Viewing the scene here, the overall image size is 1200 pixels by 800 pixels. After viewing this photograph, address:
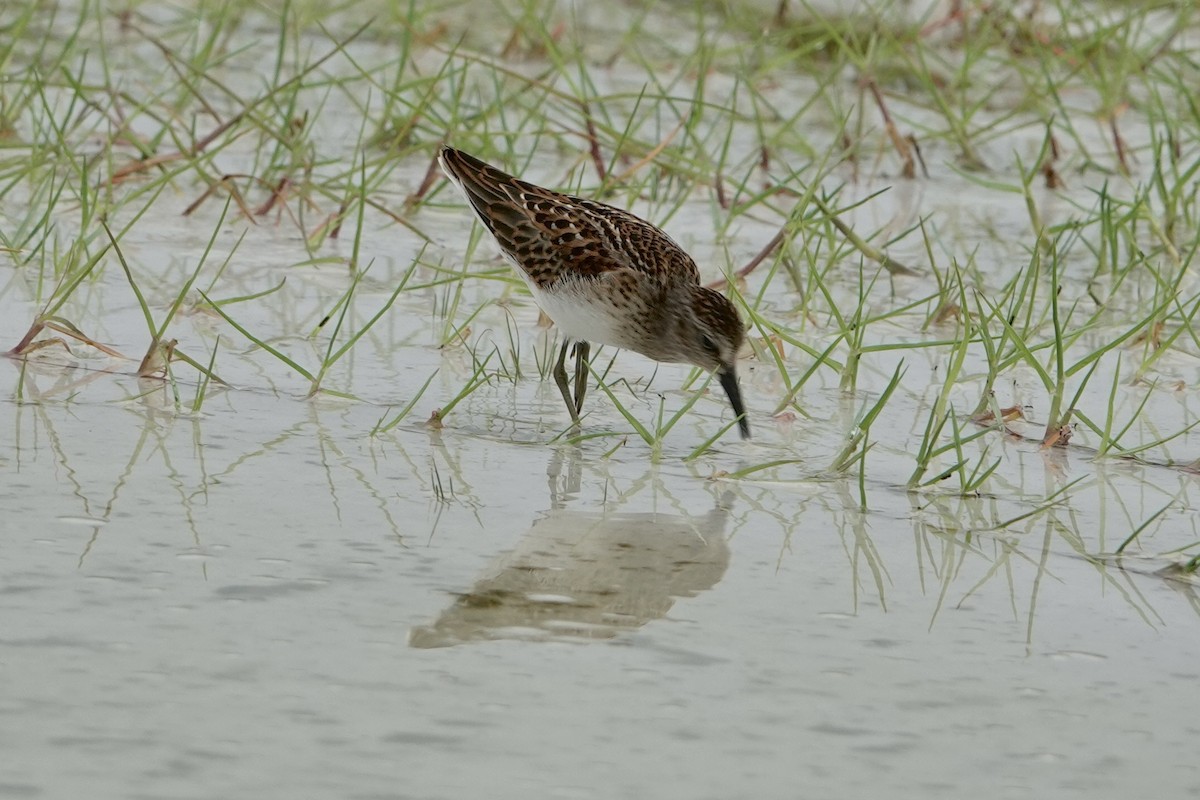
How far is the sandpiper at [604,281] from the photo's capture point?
5484 mm

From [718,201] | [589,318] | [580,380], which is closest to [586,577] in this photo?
[580,380]

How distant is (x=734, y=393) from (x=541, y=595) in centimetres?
180

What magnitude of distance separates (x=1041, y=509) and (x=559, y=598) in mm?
1329

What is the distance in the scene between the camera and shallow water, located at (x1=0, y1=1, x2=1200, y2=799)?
2877 millimetres

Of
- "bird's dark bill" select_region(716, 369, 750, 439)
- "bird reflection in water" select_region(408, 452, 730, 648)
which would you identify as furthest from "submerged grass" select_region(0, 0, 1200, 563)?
"bird reflection in water" select_region(408, 452, 730, 648)

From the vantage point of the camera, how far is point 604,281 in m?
5.78

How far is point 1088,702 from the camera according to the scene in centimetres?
324

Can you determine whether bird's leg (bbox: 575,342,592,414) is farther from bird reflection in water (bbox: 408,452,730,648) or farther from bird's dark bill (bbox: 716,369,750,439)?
bird reflection in water (bbox: 408,452,730,648)

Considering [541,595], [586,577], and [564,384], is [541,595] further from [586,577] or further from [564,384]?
[564,384]

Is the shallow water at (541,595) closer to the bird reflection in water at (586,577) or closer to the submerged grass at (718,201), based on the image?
the bird reflection in water at (586,577)

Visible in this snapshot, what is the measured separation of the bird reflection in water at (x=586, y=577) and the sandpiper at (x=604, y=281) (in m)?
1.04

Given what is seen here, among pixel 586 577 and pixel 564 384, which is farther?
pixel 564 384

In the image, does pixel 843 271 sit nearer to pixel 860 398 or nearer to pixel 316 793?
pixel 860 398

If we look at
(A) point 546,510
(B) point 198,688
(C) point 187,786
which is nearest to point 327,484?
(A) point 546,510
